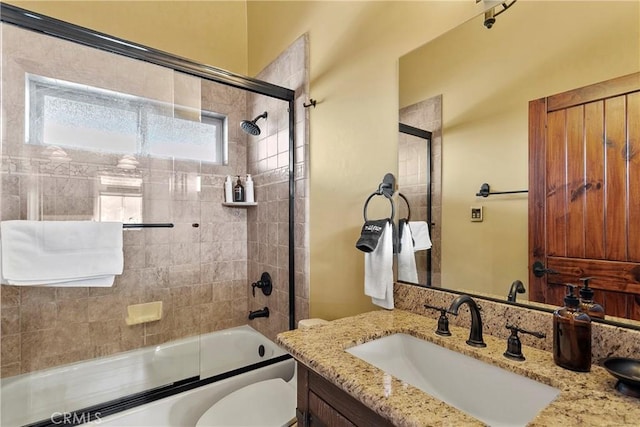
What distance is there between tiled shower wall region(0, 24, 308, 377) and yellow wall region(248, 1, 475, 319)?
0.58 meters

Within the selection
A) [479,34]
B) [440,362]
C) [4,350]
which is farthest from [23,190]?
[479,34]

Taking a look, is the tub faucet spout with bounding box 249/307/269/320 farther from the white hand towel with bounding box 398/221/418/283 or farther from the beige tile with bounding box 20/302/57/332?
the white hand towel with bounding box 398/221/418/283

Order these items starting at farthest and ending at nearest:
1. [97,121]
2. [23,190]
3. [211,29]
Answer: [211,29] < [97,121] < [23,190]

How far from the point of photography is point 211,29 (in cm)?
243

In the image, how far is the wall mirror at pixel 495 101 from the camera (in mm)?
782

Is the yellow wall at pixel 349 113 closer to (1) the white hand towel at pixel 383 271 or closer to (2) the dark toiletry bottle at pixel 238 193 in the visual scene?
(1) the white hand towel at pixel 383 271

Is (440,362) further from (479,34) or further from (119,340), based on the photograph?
(119,340)

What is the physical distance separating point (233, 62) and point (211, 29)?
28cm

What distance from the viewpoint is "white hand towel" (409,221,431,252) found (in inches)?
45.7

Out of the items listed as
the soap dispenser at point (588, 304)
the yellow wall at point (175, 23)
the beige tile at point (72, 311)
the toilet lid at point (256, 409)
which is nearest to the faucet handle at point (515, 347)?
the soap dispenser at point (588, 304)

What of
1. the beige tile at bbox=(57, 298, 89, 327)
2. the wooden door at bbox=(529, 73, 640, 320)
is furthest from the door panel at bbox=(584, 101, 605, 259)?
→ the beige tile at bbox=(57, 298, 89, 327)

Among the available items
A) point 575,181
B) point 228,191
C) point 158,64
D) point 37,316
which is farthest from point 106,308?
point 575,181

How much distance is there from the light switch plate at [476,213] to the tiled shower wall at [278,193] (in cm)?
100

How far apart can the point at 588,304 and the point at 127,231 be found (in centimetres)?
212
